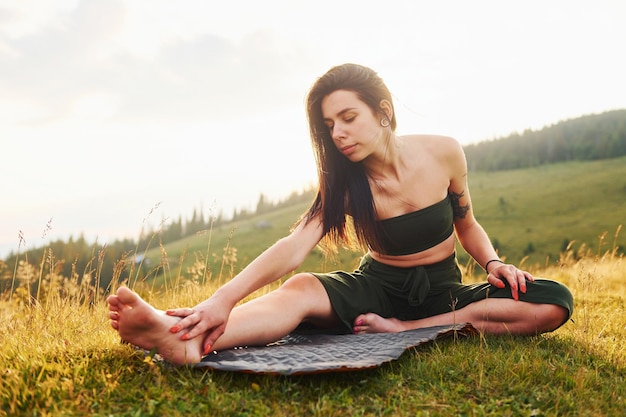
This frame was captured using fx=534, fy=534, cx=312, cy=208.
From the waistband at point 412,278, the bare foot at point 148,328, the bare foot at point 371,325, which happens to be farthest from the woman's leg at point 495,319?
the bare foot at point 148,328

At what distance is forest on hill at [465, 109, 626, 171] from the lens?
77562 millimetres

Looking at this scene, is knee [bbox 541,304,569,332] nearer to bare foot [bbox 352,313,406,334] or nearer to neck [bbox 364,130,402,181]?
bare foot [bbox 352,313,406,334]

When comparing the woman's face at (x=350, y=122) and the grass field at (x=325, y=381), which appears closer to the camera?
the grass field at (x=325, y=381)

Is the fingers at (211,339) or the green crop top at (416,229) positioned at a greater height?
the green crop top at (416,229)

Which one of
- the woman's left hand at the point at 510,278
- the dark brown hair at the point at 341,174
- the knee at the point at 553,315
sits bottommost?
the knee at the point at 553,315

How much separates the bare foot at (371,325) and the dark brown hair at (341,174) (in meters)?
0.55

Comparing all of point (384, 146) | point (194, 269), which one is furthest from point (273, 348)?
point (194, 269)

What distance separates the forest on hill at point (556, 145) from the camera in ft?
254

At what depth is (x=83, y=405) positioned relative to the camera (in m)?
2.62

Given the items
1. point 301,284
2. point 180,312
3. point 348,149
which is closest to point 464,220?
point 348,149

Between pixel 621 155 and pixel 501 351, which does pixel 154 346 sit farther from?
pixel 621 155

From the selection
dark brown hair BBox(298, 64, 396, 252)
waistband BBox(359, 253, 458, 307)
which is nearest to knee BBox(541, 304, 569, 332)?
waistband BBox(359, 253, 458, 307)

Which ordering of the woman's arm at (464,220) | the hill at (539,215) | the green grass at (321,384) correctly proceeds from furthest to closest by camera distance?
the hill at (539,215) → the woman's arm at (464,220) → the green grass at (321,384)

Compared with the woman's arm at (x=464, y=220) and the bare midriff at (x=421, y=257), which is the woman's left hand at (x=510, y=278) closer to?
the woman's arm at (x=464, y=220)
